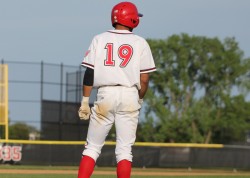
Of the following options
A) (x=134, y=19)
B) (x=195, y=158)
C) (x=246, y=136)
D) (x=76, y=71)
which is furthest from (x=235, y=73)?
(x=134, y=19)

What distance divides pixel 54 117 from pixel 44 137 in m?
0.99

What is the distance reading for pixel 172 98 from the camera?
2191 inches

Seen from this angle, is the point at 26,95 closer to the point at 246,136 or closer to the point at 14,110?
the point at 14,110

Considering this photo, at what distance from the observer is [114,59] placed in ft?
20.3

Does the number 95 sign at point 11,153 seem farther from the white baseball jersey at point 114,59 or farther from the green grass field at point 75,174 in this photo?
the white baseball jersey at point 114,59

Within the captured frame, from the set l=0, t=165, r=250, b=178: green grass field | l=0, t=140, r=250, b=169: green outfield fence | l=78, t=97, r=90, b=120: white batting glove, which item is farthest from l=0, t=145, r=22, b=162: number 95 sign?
l=78, t=97, r=90, b=120: white batting glove

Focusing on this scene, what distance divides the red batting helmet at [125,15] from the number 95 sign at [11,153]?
16213 mm

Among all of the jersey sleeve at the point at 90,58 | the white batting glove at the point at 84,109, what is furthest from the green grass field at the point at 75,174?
the jersey sleeve at the point at 90,58

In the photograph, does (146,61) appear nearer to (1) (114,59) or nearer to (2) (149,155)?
(1) (114,59)

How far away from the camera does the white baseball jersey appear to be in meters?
6.19

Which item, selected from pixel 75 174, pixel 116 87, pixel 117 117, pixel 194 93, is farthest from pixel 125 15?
pixel 194 93

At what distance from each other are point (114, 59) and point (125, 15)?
0.44 meters

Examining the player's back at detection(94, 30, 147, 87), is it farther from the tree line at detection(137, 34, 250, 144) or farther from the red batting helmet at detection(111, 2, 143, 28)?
the tree line at detection(137, 34, 250, 144)

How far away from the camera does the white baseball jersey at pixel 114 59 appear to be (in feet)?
20.3
